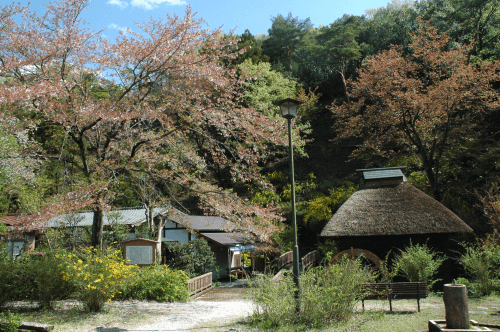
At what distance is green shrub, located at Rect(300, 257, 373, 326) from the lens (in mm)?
A: 6879

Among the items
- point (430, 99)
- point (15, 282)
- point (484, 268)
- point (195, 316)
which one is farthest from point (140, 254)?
point (430, 99)

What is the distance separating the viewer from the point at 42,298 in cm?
834

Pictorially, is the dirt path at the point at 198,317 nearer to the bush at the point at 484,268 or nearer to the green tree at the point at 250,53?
the bush at the point at 484,268

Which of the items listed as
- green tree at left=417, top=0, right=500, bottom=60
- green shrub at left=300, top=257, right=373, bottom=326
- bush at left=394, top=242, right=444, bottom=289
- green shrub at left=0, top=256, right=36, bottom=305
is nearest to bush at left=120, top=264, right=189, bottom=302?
green shrub at left=0, top=256, right=36, bottom=305

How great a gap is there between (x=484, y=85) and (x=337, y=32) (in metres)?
17.1

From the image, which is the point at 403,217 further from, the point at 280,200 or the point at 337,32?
the point at 337,32

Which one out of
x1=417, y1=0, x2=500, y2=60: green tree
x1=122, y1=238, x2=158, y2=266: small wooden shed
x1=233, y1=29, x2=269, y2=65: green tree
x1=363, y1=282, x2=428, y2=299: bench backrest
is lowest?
x1=363, y1=282, x2=428, y2=299: bench backrest

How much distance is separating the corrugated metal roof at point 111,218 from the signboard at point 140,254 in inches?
202

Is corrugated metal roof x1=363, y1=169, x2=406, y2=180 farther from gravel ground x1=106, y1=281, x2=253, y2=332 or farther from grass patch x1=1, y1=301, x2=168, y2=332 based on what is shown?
grass patch x1=1, y1=301, x2=168, y2=332

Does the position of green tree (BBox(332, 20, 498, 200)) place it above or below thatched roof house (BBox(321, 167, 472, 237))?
above

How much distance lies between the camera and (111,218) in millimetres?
19734

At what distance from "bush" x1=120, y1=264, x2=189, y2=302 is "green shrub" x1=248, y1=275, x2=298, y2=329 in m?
4.63

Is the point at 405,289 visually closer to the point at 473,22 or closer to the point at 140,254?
the point at 140,254

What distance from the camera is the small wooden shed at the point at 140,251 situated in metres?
14.6
